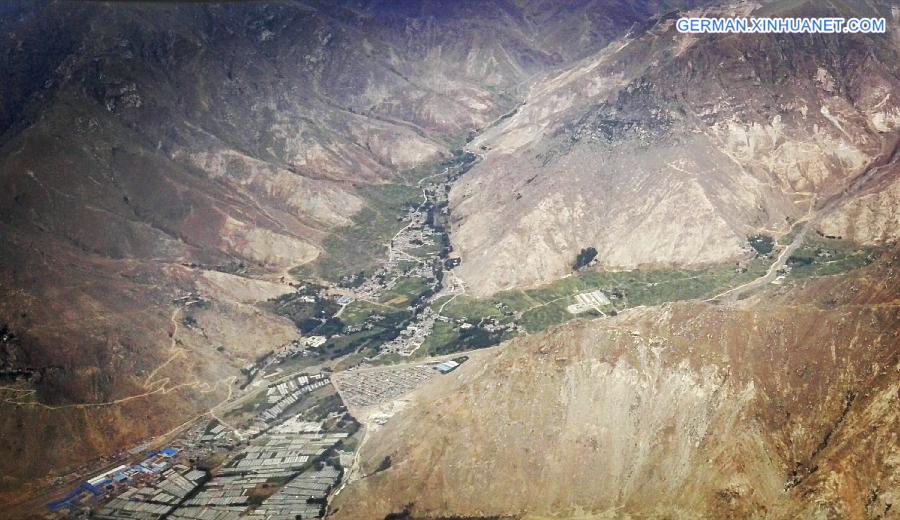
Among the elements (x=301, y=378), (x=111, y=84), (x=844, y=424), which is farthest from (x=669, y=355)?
(x=111, y=84)

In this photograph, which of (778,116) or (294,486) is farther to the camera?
(778,116)

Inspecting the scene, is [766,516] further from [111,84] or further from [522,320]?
[111,84]

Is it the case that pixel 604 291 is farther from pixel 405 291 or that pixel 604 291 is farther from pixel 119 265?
pixel 119 265

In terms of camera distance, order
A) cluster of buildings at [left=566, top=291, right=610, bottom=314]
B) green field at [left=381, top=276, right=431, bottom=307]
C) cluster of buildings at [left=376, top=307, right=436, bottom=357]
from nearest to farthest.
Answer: cluster of buildings at [left=376, top=307, right=436, bottom=357], cluster of buildings at [left=566, top=291, right=610, bottom=314], green field at [left=381, top=276, right=431, bottom=307]

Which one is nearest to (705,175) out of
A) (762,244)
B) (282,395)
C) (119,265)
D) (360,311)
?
(762,244)

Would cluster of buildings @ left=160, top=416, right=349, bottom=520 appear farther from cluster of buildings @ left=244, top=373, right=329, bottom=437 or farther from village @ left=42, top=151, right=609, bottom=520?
cluster of buildings @ left=244, top=373, right=329, bottom=437

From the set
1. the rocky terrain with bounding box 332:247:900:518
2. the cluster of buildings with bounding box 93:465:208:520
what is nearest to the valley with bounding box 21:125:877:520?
A: the cluster of buildings with bounding box 93:465:208:520
